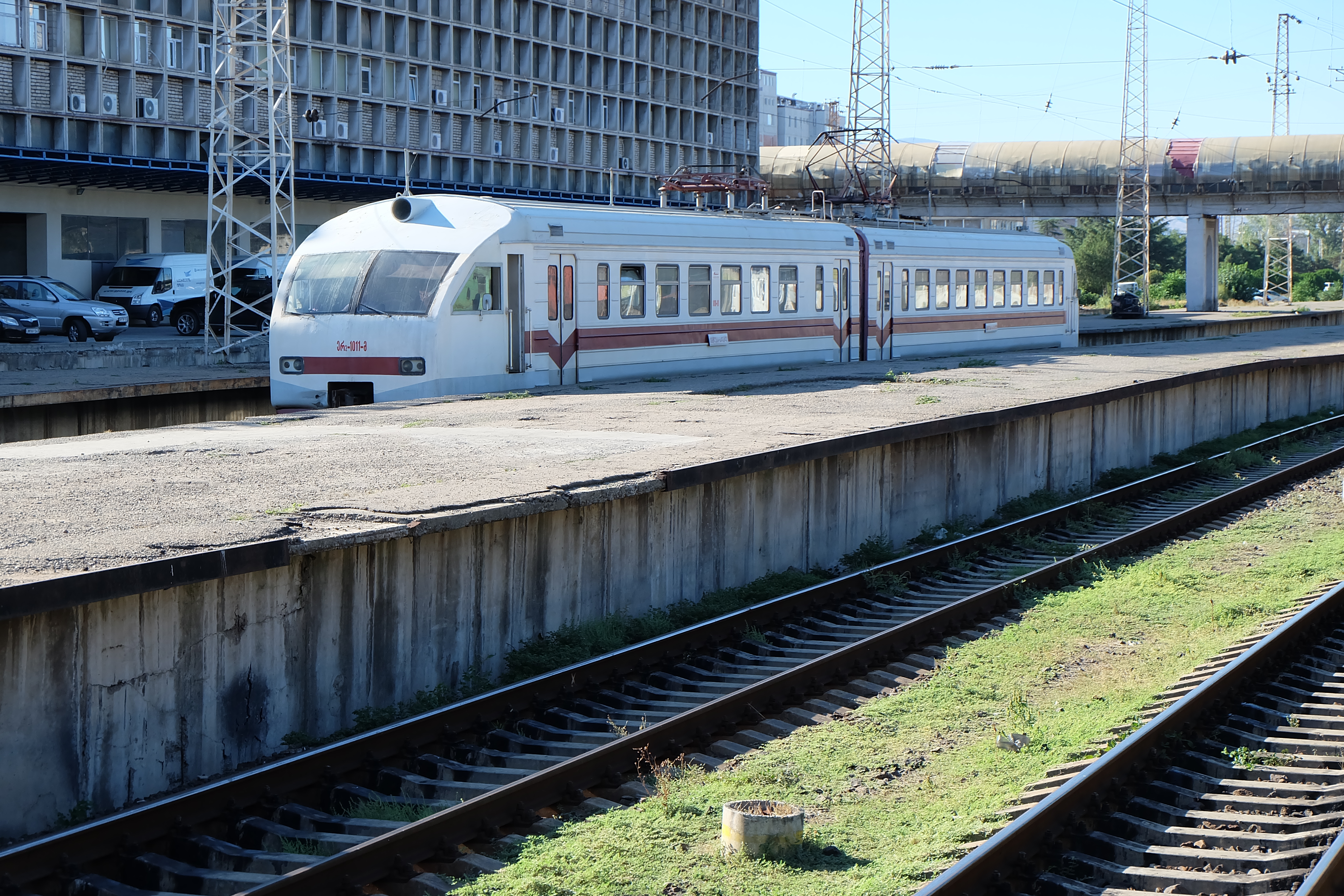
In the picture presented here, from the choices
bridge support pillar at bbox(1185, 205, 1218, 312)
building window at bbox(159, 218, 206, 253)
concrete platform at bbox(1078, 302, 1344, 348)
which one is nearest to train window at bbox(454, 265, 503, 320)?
concrete platform at bbox(1078, 302, 1344, 348)

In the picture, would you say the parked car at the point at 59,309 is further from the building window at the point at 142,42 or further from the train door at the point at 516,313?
the train door at the point at 516,313

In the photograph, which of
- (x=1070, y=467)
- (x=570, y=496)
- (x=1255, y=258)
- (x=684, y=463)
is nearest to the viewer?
(x=570, y=496)

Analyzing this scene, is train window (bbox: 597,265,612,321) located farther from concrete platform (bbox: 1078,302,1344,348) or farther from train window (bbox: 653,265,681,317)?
concrete platform (bbox: 1078,302,1344,348)

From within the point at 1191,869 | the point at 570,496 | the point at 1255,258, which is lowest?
the point at 1191,869

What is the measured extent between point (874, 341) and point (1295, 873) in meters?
21.9

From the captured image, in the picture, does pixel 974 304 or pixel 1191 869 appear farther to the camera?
pixel 974 304

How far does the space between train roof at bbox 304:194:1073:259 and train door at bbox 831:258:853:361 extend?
14.9 inches

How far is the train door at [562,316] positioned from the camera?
1878cm

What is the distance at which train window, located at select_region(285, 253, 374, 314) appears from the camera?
17703 mm

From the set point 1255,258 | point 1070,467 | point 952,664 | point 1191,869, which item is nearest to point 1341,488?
point 1070,467

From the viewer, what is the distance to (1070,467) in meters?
19.2

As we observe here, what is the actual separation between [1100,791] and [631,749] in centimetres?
236

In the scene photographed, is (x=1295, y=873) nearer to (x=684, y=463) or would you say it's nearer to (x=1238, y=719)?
(x=1238, y=719)

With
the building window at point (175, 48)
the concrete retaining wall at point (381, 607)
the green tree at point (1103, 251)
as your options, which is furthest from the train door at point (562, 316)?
the green tree at point (1103, 251)
